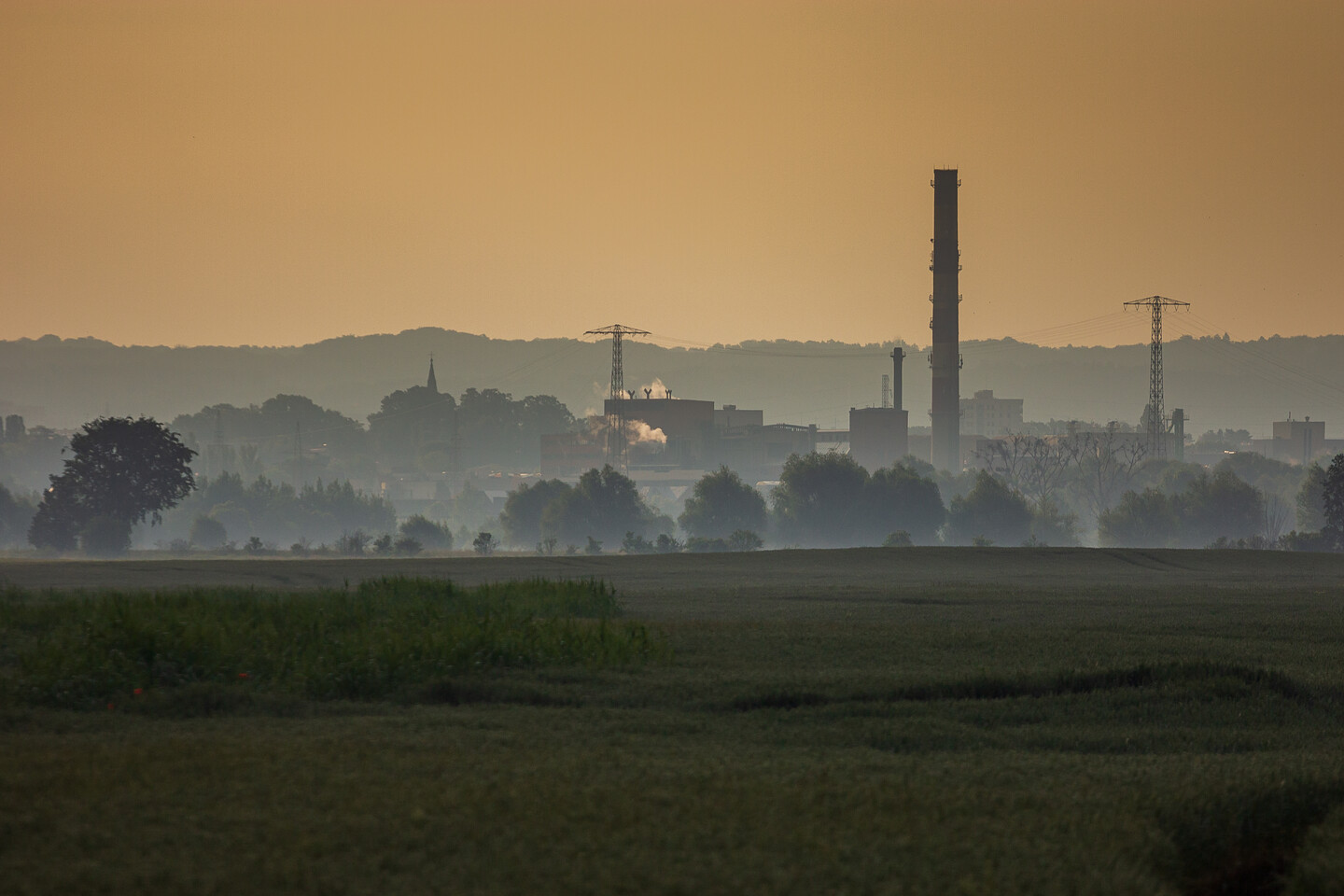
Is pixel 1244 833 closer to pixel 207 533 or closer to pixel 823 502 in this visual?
pixel 823 502

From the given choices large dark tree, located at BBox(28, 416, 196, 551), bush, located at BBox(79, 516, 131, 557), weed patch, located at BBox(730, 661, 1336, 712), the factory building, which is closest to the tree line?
large dark tree, located at BBox(28, 416, 196, 551)

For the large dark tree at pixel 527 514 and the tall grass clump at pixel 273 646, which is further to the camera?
the large dark tree at pixel 527 514

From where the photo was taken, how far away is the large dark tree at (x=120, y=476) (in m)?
92.6

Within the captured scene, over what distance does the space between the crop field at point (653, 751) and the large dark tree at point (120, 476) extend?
2988 inches

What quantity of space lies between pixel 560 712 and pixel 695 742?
2006 mm

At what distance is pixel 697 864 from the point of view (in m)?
7.66

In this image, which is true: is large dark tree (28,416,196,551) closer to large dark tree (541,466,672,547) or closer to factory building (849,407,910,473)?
large dark tree (541,466,672,547)

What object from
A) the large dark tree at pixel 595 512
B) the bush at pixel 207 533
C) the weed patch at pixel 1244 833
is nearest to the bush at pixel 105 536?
the large dark tree at pixel 595 512

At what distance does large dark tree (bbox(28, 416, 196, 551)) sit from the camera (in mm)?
92625

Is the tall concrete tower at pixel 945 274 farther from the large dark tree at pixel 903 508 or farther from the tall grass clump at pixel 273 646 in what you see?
the tall grass clump at pixel 273 646

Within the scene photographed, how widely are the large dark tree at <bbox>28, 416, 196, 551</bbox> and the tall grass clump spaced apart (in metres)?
76.5

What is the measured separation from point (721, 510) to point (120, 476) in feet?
198

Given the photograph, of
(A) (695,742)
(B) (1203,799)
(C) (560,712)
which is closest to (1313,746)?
(B) (1203,799)

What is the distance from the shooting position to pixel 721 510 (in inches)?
5098
